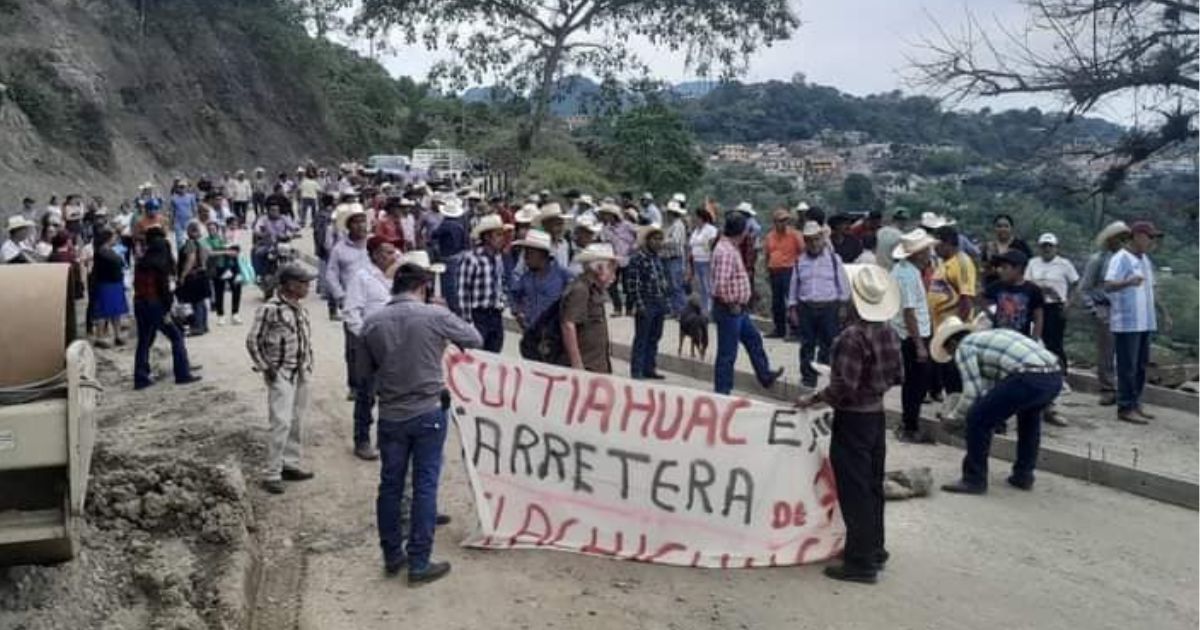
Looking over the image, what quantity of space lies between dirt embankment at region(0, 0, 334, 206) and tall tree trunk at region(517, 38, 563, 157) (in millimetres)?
12205

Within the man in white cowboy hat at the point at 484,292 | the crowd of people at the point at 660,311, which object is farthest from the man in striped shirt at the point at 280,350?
the man in white cowboy hat at the point at 484,292

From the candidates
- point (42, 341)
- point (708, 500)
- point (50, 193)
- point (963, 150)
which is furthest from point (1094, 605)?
point (50, 193)

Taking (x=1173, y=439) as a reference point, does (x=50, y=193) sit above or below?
above

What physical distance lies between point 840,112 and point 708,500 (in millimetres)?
39615

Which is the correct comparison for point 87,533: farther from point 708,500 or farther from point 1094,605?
point 1094,605

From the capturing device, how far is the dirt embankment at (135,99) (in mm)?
31172

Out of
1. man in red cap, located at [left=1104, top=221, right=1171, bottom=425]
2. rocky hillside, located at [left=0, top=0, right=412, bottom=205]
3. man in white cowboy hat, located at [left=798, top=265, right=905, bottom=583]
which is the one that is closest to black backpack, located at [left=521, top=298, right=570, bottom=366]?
man in white cowboy hat, located at [left=798, top=265, right=905, bottom=583]

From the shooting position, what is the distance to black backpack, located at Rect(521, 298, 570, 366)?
26.4 feet

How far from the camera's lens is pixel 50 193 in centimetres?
2919

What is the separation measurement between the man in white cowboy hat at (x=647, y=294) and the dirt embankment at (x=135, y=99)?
20.2 m

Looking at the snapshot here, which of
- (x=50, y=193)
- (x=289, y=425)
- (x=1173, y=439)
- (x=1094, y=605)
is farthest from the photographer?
(x=50, y=193)

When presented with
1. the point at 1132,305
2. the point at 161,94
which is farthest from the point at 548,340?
the point at 161,94

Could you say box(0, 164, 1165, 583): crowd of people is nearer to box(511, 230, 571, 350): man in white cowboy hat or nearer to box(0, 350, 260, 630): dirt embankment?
box(511, 230, 571, 350): man in white cowboy hat

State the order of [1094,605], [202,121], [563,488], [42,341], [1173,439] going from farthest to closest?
[202,121] < [1173,439] < [563,488] < [1094,605] < [42,341]
